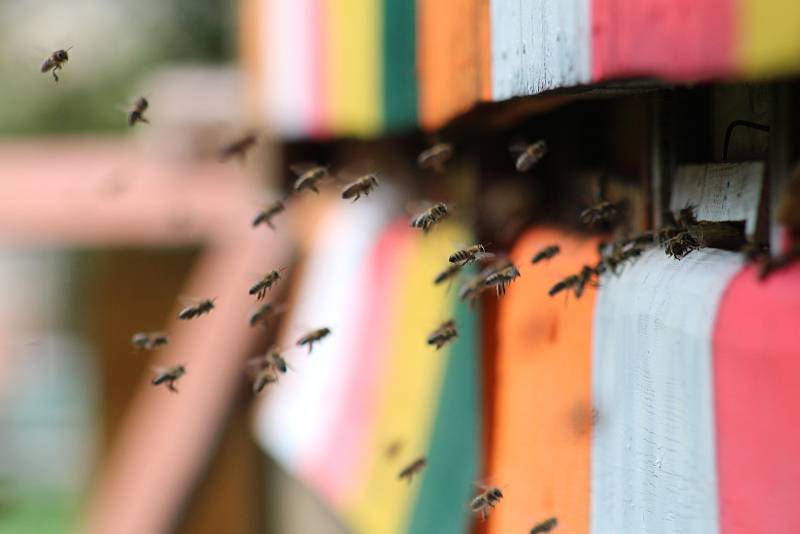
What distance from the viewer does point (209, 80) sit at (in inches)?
395

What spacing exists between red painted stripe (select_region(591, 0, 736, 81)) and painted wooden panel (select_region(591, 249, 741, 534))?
303mm

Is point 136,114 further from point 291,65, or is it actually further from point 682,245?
point 682,245

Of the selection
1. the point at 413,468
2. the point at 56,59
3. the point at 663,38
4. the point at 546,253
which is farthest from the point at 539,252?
the point at 56,59

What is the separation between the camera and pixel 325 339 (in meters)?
4.93

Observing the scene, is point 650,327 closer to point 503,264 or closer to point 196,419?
point 503,264

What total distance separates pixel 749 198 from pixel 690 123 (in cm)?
42

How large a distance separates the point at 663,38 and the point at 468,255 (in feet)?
4.43

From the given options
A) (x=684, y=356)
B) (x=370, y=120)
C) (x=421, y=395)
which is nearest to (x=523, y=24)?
(x=684, y=356)

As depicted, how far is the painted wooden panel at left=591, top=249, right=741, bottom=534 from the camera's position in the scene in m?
1.70

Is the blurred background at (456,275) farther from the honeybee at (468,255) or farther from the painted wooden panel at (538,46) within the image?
the honeybee at (468,255)

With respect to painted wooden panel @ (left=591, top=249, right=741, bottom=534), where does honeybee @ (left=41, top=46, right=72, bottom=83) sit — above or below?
above

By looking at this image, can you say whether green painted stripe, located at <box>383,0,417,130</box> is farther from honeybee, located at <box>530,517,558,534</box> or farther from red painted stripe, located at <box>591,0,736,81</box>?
red painted stripe, located at <box>591,0,736,81</box>

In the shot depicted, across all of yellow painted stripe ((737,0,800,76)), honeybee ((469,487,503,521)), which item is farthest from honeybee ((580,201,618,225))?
yellow painted stripe ((737,0,800,76))

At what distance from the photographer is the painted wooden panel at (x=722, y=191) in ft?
6.25
